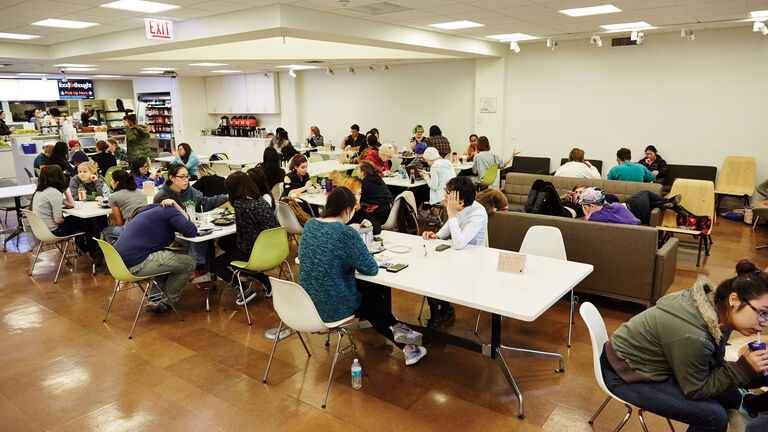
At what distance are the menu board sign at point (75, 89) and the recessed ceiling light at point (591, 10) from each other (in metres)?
17.1

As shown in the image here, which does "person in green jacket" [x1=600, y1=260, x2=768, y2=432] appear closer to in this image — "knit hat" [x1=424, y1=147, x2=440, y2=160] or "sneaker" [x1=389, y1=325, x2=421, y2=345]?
"sneaker" [x1=389, y1=325, x2=421, y2=345]

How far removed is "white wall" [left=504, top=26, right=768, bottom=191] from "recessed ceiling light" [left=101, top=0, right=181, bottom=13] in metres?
6.80

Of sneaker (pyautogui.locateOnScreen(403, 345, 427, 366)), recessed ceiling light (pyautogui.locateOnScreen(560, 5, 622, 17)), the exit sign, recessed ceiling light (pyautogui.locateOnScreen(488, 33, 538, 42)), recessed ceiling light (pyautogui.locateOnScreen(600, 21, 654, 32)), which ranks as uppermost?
recessed ceiling light (pyautogui.locateOnScreen(488, 33, 538, 42))

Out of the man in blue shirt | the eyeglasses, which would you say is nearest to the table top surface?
the eyeglasses

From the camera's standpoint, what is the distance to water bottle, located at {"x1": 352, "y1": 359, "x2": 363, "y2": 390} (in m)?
3.28

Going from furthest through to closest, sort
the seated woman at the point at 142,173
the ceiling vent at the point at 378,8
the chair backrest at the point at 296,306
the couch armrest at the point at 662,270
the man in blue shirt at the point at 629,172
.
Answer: the man in blue shirt at the point at 629,172 < the seated woman at the point at 142,173 < the ceiling vent at the point at 378,8 < the couch armrest at the point at 662,270 < the chair backrest at the point at 296,306

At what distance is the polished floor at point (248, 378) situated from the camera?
9.91ft

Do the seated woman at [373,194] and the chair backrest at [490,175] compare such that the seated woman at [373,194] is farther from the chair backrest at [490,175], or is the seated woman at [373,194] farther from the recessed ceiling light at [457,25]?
the chair backrest at [490,175]

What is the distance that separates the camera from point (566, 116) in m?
9.60

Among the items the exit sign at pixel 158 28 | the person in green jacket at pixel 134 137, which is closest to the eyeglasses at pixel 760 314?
the exit sign at pixel 158 28

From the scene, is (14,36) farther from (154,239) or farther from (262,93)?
(262,93)

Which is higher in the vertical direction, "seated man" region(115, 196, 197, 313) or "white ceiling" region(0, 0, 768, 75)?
"white ceiling" region(0, 0, 768, 75)

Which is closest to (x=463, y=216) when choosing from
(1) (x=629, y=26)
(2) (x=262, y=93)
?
(1) (x=629, y=26)

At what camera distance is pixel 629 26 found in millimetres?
7523
